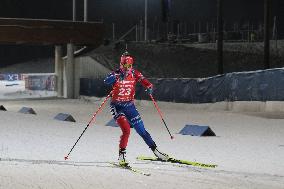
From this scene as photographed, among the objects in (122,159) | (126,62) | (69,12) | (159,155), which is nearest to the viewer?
(122,159)

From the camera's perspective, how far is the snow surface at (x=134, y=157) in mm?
9281

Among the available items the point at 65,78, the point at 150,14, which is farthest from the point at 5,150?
the point at 150,14

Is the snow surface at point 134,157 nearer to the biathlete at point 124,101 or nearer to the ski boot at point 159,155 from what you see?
the ski boot at point 159,155

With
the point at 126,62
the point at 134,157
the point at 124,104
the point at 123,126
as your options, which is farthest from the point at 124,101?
the point at 134,157

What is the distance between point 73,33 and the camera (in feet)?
159

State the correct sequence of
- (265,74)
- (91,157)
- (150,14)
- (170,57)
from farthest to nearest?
(150,14) < (170,57) < (265,74) < (91,157)

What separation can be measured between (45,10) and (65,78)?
4209cm

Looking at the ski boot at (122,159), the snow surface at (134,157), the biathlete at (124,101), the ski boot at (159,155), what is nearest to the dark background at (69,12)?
the snow surface at (134,157)

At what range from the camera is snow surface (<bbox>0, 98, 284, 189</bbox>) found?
365 inches

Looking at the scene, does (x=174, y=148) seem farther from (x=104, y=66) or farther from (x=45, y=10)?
(x=45, y=10)

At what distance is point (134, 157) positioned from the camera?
40.8ft

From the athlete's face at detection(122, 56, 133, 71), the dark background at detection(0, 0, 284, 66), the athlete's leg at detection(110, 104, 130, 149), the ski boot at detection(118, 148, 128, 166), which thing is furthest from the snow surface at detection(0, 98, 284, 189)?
the dark background at detection(0, 0, 284, 66)

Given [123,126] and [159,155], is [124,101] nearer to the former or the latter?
[123,126]

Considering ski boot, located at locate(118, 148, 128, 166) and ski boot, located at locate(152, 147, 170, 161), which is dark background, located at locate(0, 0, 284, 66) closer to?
ski boot, located at locate(152, 147, 170, 161)
